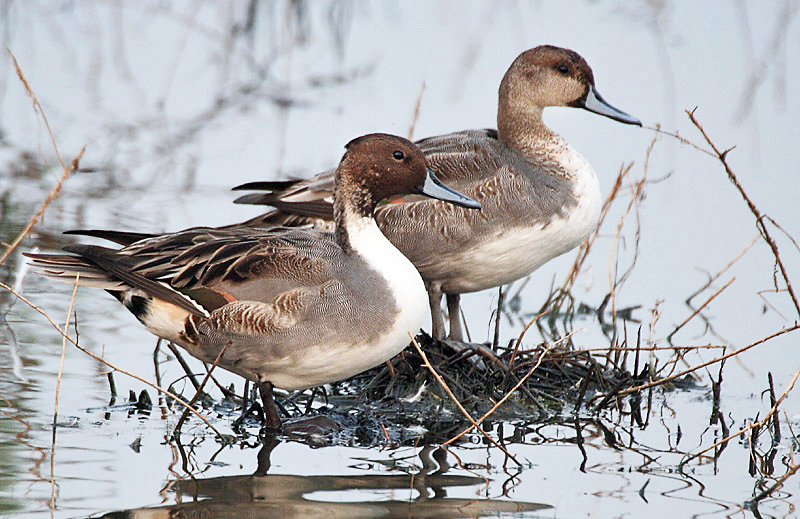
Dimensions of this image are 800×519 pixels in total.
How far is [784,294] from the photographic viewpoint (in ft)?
23.6

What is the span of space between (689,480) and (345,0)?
7610 millimetres

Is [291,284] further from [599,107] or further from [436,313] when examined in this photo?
[599,107]

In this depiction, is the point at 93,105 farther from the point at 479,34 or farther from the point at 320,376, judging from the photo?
the point at 320,376

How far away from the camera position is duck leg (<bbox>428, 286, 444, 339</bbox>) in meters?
6.21

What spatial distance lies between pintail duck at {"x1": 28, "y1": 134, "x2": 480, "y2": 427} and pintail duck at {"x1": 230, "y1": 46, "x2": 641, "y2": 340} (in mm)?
639

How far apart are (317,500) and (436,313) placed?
2.11 meters

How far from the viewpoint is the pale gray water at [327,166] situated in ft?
15.1

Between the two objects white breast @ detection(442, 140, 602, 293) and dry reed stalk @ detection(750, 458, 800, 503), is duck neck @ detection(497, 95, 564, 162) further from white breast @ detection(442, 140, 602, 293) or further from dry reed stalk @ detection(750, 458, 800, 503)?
dry reed stalk @ detection(750, 458, 800, 503)

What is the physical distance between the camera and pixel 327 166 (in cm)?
873

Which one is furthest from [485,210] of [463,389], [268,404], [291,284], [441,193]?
[268,404]

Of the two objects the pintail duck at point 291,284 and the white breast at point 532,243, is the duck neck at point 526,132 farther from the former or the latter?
the pintail duck at point 291,284

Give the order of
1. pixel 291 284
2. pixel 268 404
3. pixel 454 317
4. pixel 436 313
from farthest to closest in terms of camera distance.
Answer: pixel 454 317
pixel 436 313
pixel 268 404
pixel 291 284

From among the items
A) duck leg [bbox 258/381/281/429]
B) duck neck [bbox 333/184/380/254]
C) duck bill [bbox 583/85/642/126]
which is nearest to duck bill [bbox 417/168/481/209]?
duck neck [bbox 333/184/380/254]

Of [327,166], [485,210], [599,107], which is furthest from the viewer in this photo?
[327,166]
